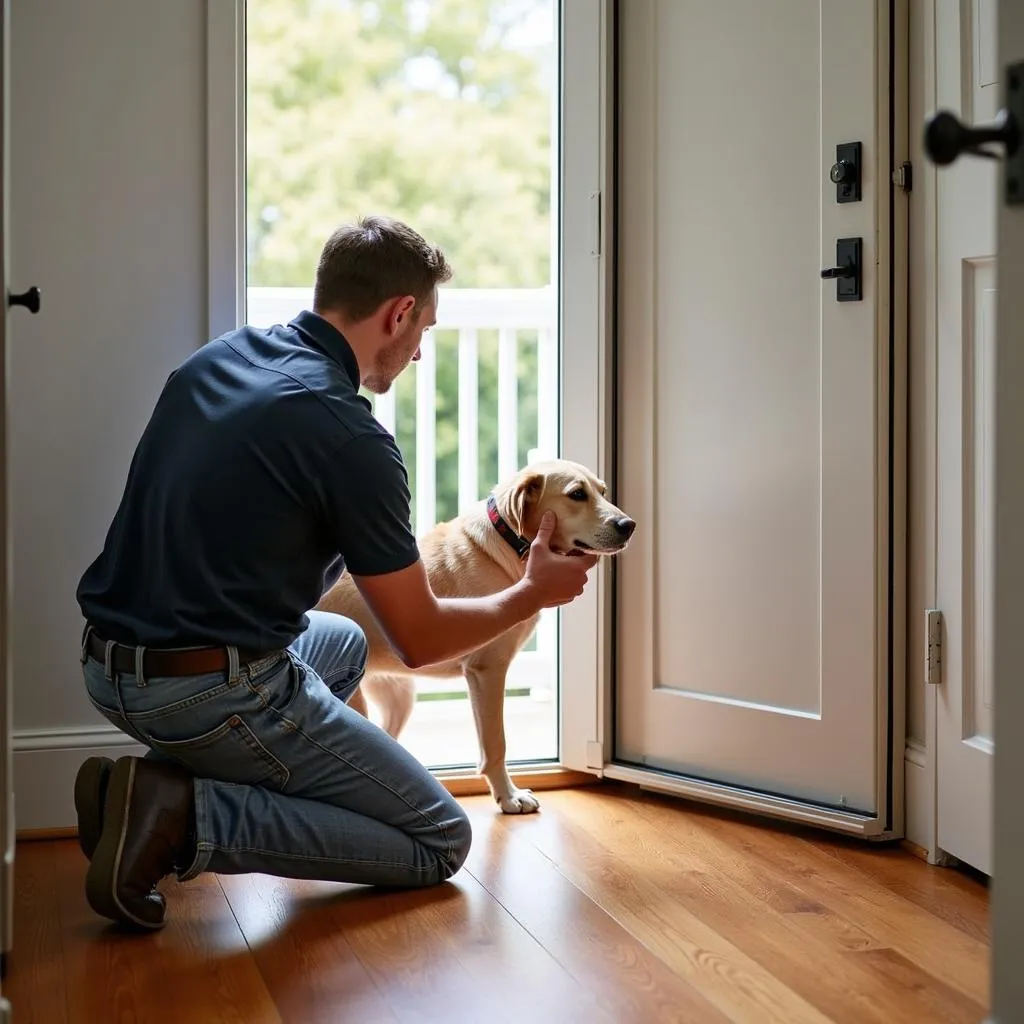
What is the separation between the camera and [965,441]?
219 cm

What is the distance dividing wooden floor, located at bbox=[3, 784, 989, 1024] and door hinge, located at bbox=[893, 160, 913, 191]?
1.28m

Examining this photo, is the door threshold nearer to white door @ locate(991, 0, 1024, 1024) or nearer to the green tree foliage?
white door @ locate(991, 0, 1024, 1024)

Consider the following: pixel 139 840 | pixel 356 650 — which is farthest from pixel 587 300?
pixel 139 840

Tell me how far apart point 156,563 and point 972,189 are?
1.53 m

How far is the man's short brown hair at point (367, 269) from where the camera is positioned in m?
2.08

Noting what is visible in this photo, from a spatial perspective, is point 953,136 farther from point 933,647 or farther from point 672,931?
point 933,647

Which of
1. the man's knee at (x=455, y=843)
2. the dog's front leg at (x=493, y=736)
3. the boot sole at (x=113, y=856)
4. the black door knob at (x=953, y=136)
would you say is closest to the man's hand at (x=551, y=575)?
the man's knee at (x=455, y=843)

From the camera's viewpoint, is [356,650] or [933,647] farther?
[356,650]

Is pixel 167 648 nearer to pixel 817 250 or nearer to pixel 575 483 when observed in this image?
pixel 575 483

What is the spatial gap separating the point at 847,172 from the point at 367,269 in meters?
0.96

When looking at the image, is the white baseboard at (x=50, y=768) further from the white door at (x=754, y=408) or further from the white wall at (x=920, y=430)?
the white wall at (x=920, y=430)

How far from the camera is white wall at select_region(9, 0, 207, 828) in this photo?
246cm

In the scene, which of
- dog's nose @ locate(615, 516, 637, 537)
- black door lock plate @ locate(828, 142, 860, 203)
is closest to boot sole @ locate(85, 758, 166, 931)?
dog's nose @ locate(615, 516, 637, 537)

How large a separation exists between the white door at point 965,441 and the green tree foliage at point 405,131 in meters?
5.33
